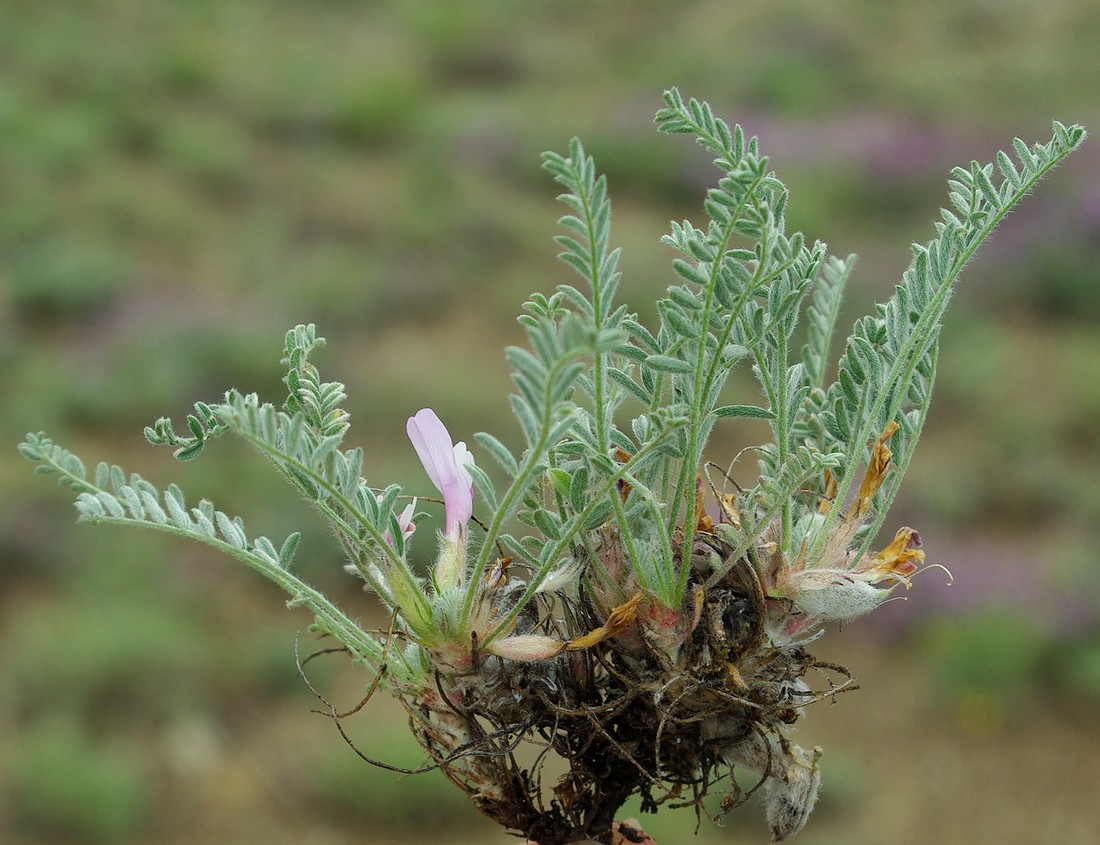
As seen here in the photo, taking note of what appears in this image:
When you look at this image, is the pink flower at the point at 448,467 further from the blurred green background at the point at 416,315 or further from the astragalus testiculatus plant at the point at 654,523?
the blurred green background at the point at 416,315

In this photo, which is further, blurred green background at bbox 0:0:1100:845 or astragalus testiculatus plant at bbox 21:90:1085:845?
blurred green background at bbox 0:0:1100:845

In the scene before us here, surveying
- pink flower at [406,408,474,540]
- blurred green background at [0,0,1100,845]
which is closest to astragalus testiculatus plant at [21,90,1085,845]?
pink flower at [406,408,474,540]

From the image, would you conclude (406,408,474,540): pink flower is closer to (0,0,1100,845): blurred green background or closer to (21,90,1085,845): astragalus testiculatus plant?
(21,90,1085,845): astragalus testiculatus plant

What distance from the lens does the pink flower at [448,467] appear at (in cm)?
99

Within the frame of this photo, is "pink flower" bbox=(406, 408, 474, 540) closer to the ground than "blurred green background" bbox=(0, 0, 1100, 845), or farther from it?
closer to the ground

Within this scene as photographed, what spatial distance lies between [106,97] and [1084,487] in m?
Answer: 5.14

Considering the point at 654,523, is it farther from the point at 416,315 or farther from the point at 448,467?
the point at 416,315

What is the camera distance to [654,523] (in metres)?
0.96

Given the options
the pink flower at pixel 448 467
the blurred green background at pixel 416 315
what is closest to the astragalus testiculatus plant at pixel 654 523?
the pink flower at pixel 448 467

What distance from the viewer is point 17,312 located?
17.2 ft

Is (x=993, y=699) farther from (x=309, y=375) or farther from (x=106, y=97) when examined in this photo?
(x=106, y=97)

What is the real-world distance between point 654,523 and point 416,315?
458 centimetres

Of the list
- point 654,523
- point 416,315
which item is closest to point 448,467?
point 654,523

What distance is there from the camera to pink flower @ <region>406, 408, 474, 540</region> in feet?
3.25
